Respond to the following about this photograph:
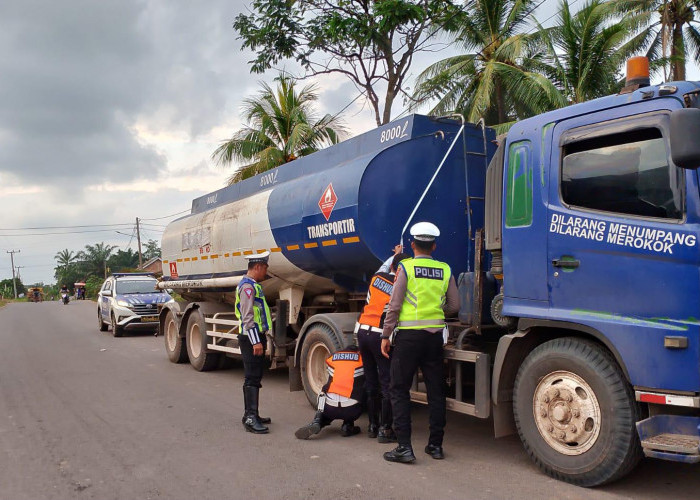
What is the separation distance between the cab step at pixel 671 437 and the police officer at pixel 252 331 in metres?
3.71

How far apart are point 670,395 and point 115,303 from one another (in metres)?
16.0

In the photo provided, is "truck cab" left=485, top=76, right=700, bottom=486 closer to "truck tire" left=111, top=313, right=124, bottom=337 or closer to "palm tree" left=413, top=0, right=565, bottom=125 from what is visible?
"palm tree" left=413, top=0, right=565, bottom=125

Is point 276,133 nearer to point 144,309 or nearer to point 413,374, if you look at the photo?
point 144,309

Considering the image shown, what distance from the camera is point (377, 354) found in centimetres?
566

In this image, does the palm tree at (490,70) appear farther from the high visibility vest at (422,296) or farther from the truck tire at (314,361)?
the high visibility vest at (422,296)

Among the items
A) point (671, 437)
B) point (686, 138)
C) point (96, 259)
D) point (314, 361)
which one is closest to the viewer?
point (686, 138)

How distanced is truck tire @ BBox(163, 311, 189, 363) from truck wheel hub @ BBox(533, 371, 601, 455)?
783cm

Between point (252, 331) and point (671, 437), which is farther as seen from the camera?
point (252, 331)

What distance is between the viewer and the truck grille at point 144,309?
17.2 m

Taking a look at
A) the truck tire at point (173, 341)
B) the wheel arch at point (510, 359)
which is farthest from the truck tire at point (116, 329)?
the wheel arch at point (510, 359)

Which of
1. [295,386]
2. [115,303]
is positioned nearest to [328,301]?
[295,386]

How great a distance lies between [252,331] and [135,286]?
13270 mm

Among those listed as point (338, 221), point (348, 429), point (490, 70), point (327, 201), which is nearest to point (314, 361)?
point (348, 429)

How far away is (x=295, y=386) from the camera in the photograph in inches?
288
